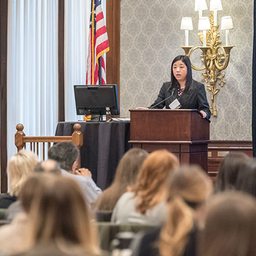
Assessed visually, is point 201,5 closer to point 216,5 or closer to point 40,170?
point 216,5

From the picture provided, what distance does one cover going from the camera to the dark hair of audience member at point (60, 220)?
1.38 meters

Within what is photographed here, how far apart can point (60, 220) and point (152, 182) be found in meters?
1.01

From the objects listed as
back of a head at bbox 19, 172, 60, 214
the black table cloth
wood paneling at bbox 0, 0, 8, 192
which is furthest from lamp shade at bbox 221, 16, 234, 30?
back of a head at bbox 19, 172, 60, 214

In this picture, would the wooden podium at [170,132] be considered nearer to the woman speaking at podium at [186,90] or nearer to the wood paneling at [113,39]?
the woman speaking at podium at [186,90]

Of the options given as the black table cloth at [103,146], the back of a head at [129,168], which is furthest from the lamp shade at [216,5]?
the back of a head at [129,168]

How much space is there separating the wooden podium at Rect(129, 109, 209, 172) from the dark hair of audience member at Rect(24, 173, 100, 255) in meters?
3.45

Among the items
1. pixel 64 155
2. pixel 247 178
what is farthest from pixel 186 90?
pixel 247 178

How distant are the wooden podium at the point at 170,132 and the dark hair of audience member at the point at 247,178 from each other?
2329 mm

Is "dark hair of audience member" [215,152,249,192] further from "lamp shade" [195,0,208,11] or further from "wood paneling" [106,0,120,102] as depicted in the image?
"wood paneling" [106,0,120,102]

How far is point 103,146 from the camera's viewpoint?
17.7ft

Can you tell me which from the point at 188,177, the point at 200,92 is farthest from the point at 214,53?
the point at 188,177

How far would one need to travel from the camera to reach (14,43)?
6.71 metres

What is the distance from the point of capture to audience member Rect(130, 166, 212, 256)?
5.38ft

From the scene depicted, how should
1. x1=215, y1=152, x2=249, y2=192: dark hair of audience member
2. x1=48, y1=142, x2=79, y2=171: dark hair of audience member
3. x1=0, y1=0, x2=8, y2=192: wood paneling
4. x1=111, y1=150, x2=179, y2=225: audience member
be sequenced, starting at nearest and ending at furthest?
x1=111, y1=150, x2=179, y2=225: audience member
x1=215, y1=152, x2=249, y2=192: dark hair of audience member
x1=48, y1=142, x2=79, y2=171: dark hair of audience member
x1=0, y1=0, x2=8, y2=192: wood paneling
